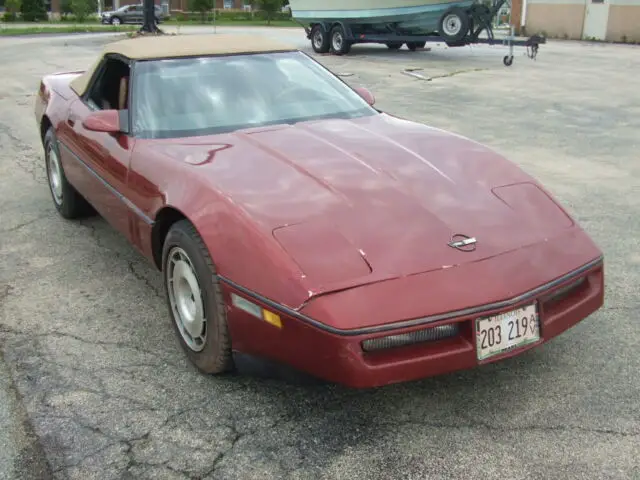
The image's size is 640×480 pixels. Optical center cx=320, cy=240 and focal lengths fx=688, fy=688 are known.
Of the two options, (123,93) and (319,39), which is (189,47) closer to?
(123,93)

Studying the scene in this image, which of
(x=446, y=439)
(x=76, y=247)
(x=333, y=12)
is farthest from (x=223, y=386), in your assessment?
(x=333, y=12)

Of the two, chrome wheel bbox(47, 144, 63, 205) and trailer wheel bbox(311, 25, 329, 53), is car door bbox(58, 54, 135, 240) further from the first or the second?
trailer wheel bbox(311, 25, 329, 53)

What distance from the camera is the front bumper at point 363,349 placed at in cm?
238

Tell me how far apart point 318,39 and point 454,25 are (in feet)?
14.6

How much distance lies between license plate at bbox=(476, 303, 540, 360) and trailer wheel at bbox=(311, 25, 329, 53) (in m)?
18.1

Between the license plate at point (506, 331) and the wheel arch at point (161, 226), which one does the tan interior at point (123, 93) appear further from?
the license plate at point (506, 331)

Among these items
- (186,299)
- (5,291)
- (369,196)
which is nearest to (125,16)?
(5,291)

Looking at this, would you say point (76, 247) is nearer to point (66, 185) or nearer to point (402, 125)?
point (66, 185)

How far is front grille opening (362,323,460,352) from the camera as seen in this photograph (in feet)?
7.96

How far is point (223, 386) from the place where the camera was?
2984mm

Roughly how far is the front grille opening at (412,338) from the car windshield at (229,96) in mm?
1710

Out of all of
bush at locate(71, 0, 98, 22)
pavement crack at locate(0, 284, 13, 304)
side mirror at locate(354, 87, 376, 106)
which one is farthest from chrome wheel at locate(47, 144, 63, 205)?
bush at locate(71, 0, 98, 22)

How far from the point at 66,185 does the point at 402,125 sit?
2591 millimetres

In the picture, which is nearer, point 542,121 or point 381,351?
point 381,351
